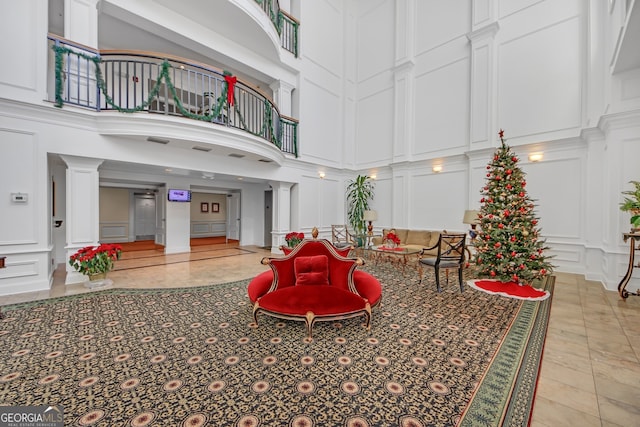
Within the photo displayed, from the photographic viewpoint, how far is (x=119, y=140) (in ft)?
15.6

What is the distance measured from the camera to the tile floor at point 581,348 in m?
1.70

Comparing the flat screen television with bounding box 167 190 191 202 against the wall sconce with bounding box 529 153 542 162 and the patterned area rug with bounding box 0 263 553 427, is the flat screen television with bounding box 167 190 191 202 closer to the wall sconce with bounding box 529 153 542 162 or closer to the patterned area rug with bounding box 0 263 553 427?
the patterned area rug with bounding box 0 263 553 427

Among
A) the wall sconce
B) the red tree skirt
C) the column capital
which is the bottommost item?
the red tree skirt

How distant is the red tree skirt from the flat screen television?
8.24m

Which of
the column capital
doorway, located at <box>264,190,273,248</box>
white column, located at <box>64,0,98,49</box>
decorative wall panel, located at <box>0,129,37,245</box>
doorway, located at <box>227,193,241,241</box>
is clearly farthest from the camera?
doorway, located at <box>227,193,241,241</box>

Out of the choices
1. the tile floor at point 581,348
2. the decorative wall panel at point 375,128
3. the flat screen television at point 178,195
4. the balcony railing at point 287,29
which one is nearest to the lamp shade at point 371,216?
the decorative wall panel at point 375,128

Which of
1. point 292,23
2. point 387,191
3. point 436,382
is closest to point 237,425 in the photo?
point 436,382

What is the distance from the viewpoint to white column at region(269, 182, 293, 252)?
25.7 feet

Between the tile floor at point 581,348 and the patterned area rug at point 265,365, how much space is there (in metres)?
0.15

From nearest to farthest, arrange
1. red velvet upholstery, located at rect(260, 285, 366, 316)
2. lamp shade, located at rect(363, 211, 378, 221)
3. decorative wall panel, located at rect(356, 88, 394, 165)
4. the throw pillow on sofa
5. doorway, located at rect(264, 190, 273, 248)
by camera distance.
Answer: red velvet upholstery, located at rect(260, 285, 366, 316), the throw pillow on sofa, lamp shade, located at rect(363, 211, 378, 221), decorative wall panel, located at rect(356, 88, 394, 165), doorway, located at rect(264, 190, 273, 248)

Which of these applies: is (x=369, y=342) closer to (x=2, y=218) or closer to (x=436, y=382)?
(x=436, y=382)

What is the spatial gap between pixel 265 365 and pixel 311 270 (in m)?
1.27

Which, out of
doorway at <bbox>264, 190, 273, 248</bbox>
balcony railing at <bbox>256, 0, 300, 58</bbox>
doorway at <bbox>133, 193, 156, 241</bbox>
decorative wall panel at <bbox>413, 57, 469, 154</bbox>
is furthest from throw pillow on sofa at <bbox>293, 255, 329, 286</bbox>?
doorway at <bbox>133, 193, 156, 241</bbox>

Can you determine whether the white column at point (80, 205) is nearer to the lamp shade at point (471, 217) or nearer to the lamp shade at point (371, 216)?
the lamp shade at point (371, 216)
